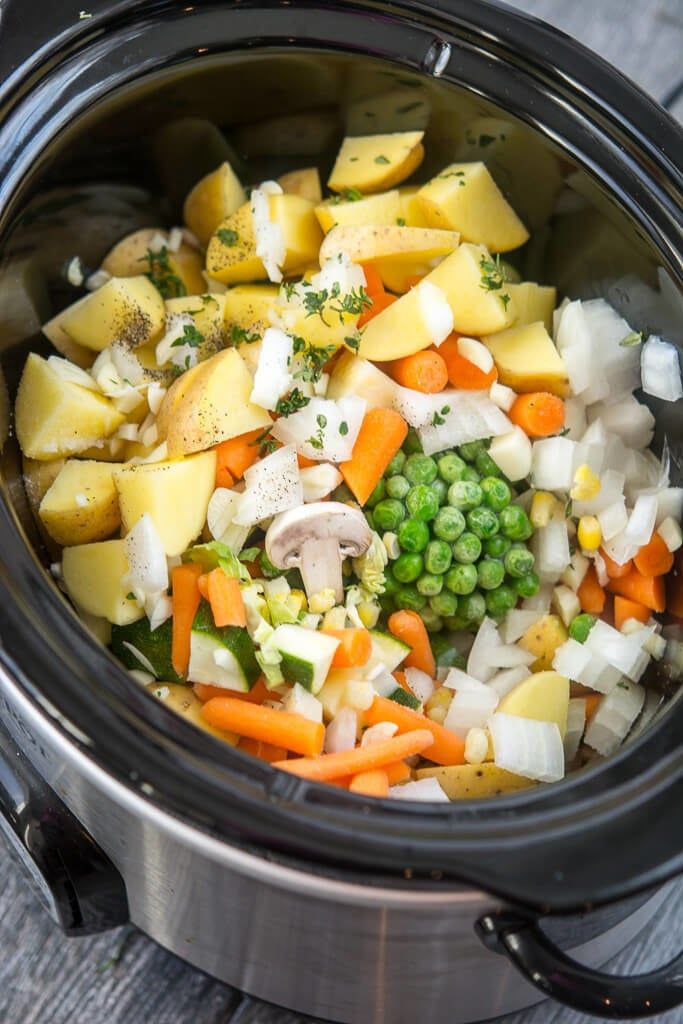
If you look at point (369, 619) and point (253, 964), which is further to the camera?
point (369, 619)

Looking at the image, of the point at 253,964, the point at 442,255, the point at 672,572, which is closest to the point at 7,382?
the point at 442,255

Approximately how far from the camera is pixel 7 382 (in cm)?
155

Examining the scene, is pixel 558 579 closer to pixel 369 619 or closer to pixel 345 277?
pixel 369 619

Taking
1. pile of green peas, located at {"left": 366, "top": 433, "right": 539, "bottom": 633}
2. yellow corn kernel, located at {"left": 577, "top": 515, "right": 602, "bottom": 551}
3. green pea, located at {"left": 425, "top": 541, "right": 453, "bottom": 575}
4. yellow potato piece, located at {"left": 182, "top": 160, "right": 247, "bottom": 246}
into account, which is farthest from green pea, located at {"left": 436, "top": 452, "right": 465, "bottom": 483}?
yellow potato piece, located at {"left": 182, "top": 160, "right": 247, "bottom": 246}

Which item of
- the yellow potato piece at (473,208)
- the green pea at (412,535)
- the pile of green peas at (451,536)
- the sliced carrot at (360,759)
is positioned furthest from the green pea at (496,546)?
the yellow potato piece at (473,208)

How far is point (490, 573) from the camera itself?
5.28 feet

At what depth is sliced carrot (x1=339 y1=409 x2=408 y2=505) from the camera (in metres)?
1.58

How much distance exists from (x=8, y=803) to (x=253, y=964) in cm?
38

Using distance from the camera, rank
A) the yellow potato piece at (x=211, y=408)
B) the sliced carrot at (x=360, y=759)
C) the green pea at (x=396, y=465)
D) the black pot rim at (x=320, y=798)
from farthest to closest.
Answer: the green pea at (x=396, y=465)
the yellow potato piece at (x=211, y=408)
the sliced carrot at (x=360, y=759)
the black pot rim at (x=320, y=798)

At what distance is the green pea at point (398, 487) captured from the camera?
1.60m

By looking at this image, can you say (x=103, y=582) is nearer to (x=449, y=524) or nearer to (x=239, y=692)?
(x=239, y=692)

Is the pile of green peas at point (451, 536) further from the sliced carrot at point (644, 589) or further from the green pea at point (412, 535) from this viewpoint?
the sliced carrot at point (644, 589)

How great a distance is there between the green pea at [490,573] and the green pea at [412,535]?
100 mm

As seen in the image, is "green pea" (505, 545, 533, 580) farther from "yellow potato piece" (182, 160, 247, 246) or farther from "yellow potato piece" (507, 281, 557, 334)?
"yellow potato piece" (182, 160, 247, 246)
